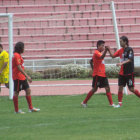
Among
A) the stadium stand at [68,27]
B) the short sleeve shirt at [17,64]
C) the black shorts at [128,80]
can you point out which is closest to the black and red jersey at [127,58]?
the black shorts at [128,80]

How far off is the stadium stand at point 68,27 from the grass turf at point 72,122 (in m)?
12.7

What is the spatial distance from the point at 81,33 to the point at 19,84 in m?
16.7

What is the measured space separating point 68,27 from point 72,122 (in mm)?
18941

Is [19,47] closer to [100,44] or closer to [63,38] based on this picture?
[100,44]

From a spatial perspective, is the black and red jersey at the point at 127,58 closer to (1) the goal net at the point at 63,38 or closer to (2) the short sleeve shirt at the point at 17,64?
(2) the short sleeve shirt at the point at 17,64

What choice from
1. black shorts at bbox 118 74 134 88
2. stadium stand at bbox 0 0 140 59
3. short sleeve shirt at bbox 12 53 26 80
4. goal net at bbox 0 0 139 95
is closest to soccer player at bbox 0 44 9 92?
short sleeve shirt at bbox 12 53 26 80

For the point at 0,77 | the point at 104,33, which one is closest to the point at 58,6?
the point at 104,33

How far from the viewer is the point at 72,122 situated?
9.21 meters

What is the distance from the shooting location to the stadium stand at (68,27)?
26031 millimetres

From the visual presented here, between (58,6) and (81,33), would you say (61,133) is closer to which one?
(81,33)

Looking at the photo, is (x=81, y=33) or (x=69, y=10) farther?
(x=69, y=10)

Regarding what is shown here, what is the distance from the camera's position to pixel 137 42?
2594 cm

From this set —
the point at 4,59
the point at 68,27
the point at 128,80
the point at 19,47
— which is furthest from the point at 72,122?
the point at 68,27

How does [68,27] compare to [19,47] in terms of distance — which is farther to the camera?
[68,27]
